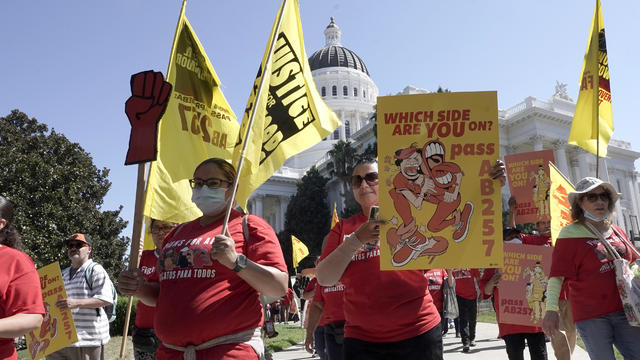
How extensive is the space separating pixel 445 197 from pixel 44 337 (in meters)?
4.12

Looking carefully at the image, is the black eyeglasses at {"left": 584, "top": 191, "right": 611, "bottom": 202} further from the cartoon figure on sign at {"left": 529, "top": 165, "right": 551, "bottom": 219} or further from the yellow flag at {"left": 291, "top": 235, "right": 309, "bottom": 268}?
the yellow flag at {"left": 291, "top": 235, "right": 309, "bottom": 268}

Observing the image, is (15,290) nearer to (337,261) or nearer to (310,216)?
(337,261)

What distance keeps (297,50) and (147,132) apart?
5.07 feet

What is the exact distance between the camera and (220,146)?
5094mm

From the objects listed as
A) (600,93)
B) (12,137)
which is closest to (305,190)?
(12,137)

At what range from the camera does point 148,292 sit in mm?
3352

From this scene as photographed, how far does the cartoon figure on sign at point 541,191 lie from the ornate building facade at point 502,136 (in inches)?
1384

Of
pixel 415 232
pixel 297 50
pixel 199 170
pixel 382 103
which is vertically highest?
pixel 297 50

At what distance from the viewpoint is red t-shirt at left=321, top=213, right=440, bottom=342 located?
3205mm

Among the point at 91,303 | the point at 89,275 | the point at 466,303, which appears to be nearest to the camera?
the point at 91,303

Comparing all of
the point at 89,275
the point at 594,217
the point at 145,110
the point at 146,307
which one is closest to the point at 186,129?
the point at 146,307

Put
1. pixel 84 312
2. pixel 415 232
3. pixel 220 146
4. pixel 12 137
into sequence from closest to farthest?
pixel 415 232
pixel 220 146
pixel 84 312
pixel 12 137

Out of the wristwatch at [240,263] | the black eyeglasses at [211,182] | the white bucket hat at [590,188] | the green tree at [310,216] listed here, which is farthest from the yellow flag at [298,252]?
the green tree at [310,216]

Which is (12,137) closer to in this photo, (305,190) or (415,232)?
(415,232)
